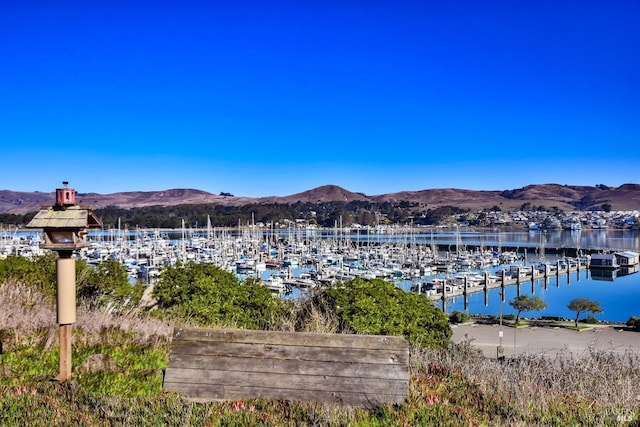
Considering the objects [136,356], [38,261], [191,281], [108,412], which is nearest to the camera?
[108,412]

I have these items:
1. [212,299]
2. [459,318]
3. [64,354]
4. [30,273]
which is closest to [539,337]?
[459,318]

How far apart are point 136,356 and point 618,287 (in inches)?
2207

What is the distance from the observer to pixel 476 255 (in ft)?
214

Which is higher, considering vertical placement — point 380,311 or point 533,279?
point 380,311

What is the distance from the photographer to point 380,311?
351 inches

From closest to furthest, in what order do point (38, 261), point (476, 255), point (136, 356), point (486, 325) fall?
point (136, 356), point (38, 261), point (486, 325), point (476, 255)

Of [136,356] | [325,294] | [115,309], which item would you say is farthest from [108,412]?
[325,294]

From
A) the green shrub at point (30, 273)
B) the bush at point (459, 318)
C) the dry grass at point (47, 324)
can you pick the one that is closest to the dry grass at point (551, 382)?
the dry grass at point (47, 324)

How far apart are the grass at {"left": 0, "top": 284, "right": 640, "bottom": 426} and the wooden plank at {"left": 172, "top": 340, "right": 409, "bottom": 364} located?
351mm

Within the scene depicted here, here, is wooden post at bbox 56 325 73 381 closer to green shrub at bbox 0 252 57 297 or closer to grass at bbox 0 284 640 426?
grass at bbox 0 284 640 426

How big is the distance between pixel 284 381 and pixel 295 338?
35 cm

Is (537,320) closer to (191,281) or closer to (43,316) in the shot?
(191,281)

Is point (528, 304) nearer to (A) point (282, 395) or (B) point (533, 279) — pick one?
(B) point (533, 279)

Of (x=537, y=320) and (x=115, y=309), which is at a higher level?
(x=115, y=309)
